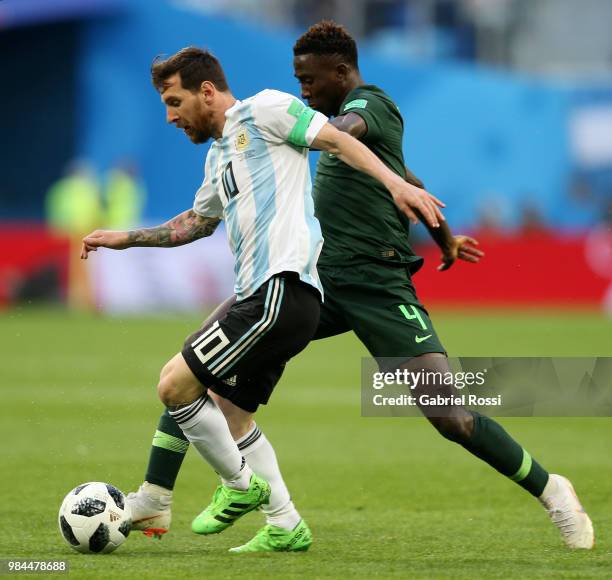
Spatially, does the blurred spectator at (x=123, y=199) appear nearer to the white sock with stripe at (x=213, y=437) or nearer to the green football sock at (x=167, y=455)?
the green football sock at (x=167, y=455)

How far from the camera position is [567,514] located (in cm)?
632

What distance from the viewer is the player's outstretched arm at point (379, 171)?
5.52m

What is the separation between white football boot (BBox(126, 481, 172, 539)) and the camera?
255 inches

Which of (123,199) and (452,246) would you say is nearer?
(452,246)

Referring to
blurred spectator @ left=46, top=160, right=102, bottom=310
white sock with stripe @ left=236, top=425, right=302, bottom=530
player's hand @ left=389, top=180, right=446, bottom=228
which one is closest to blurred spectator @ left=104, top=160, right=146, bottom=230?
blurred spectator @ left=46, top=160, right=102, bottom=310

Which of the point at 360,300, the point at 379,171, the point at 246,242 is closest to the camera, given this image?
the point at 379,171

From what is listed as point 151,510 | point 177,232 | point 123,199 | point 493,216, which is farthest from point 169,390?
point 493,216

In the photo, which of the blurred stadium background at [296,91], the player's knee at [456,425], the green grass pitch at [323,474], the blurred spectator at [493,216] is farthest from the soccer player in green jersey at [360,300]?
the blurred spectator at [493,216]

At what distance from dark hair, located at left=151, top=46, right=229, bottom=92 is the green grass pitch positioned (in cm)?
214

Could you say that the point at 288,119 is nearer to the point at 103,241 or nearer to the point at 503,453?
the point at 103,241

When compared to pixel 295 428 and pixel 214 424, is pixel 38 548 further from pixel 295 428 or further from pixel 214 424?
pixel 295 428

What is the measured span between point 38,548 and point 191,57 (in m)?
2.35

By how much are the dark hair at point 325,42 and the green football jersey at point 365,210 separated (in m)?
0.25

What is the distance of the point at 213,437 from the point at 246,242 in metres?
0.89
